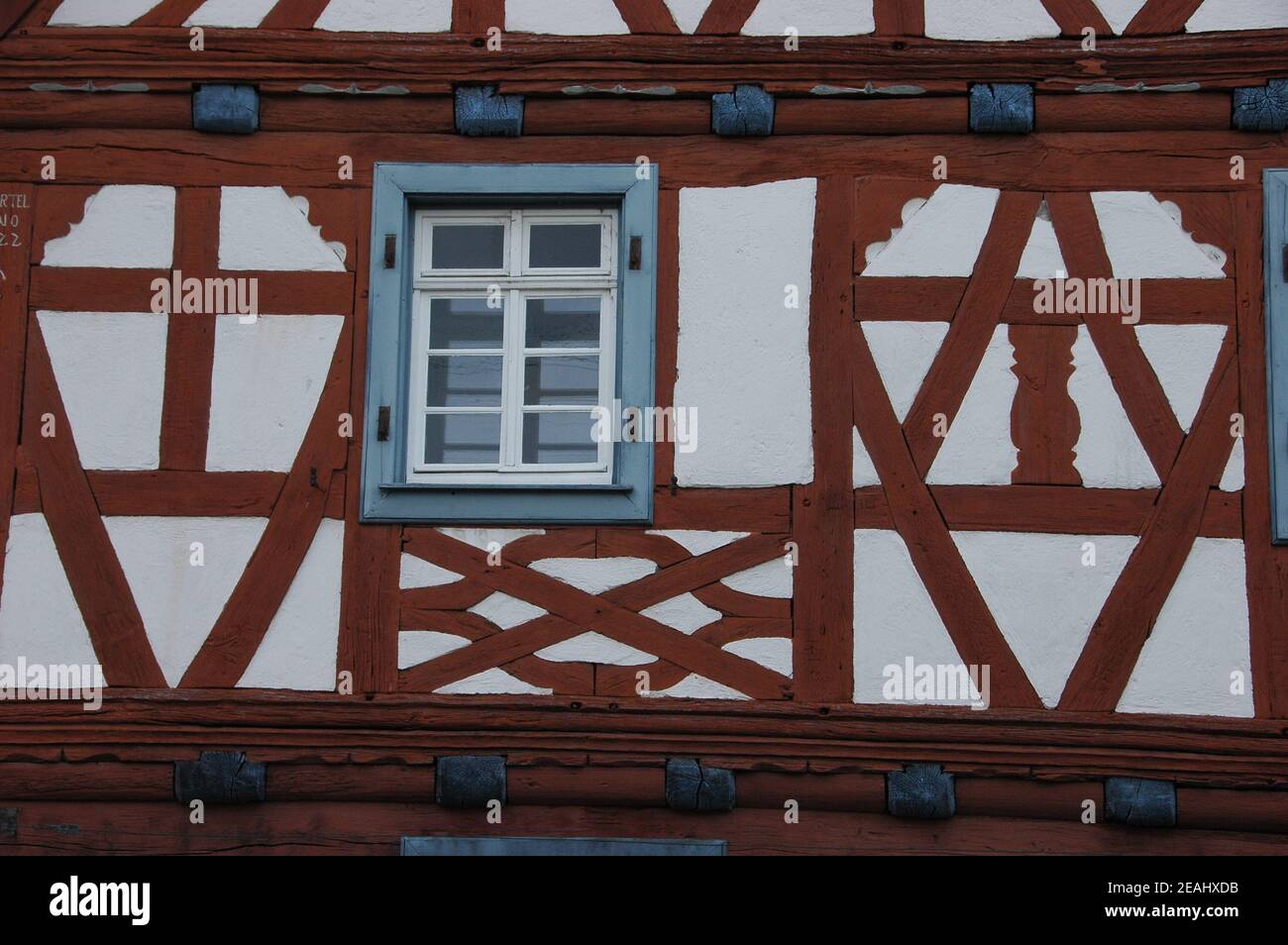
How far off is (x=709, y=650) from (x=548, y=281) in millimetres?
1671

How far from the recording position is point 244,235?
655 cm

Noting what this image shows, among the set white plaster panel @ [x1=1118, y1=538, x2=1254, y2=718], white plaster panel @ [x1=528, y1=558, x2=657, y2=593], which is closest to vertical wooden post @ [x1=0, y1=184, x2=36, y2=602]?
white plaster panel @ [x1=528, y1=558, x2=657, y2=593]

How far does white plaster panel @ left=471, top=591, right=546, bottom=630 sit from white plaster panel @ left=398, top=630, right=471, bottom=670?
133 millimetres

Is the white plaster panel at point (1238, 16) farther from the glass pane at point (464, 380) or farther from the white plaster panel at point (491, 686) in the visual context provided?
the white plaster panel at point (491, 686)

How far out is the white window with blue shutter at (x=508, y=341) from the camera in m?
6.33

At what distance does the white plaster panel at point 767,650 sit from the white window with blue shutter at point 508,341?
690 mm

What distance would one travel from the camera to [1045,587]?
245 inches

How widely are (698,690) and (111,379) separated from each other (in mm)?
2714

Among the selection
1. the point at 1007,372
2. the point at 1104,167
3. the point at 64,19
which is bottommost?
the point at 1007,372

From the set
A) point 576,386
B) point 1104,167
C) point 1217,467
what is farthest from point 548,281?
point 1217,467

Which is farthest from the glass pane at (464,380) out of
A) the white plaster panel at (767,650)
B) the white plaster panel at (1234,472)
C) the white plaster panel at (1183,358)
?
the white plaster panel at (1234,472)

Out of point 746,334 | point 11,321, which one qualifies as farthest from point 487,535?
point 11,321

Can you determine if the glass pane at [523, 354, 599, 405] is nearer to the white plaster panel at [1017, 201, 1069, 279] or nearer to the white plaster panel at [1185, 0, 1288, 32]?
the white plaster panel at [1017, 201, 1069, 279]
